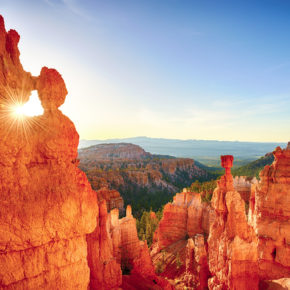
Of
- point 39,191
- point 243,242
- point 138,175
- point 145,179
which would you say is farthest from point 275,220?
point 138,175

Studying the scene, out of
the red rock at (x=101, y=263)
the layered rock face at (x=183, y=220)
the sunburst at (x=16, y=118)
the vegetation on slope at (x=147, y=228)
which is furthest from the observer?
the vegetation on slope at (x=147, y=228)

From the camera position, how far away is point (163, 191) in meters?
67.4

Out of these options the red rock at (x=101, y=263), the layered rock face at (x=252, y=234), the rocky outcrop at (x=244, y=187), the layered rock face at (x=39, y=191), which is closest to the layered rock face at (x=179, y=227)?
the rocky outcrop at (x=244, y=187)

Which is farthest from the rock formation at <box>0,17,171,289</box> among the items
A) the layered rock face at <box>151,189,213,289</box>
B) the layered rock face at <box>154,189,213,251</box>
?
the layered rock face at <box>154,189,213,251</box>

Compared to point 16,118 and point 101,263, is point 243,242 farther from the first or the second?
point 16,118

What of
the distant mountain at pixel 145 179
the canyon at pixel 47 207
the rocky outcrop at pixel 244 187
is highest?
the canyon at pixel 47 207

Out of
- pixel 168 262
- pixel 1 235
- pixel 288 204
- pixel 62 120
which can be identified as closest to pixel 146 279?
pixel 168 262

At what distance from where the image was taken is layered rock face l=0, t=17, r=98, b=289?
218 inches

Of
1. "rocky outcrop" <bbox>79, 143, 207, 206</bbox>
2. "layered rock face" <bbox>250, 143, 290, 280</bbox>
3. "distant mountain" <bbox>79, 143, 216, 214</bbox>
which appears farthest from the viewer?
"rocky outcrop" <bbox>79, 143, 207, 206</bbox>

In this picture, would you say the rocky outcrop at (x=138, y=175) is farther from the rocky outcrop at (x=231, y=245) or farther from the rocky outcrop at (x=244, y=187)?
the rocky outcrop at (x=231, y=245)

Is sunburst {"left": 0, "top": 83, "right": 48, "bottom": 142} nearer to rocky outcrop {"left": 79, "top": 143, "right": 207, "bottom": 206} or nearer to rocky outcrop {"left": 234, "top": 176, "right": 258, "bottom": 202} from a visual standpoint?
rocky outcrop {"left": 234, "top": 176, "right": 258, "bottom": 202}

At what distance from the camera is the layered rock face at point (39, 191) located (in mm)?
5529

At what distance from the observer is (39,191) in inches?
237

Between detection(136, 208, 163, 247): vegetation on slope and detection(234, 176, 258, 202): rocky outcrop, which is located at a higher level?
detection(234, 176, 258, 202): rocky outcrop
